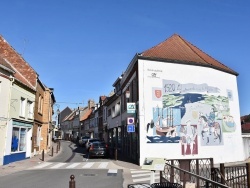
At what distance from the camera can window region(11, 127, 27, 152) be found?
21.0 meters

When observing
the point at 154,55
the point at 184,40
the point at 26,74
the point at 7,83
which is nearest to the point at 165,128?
the point at 154,55

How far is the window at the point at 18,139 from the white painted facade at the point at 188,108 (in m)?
10.0

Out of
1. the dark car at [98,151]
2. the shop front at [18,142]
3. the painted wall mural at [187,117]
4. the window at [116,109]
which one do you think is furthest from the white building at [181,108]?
the shop front at [18,142]

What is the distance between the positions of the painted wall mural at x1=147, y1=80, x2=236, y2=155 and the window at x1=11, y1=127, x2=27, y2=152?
10.5 meters

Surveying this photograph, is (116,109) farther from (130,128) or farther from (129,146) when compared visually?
(130,128)

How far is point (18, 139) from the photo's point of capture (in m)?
22.0

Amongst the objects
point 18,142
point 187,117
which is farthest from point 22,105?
point 187,117

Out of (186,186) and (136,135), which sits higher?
(136,135)

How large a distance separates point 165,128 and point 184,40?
10.6 m

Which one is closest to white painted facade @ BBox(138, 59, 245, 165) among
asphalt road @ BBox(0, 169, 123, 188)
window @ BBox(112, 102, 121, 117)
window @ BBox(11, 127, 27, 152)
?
asphalt road @ BBox(0, 169, 123, 188)

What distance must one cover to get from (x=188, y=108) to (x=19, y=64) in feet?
54.7

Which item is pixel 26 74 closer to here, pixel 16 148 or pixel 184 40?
pixel 16 148

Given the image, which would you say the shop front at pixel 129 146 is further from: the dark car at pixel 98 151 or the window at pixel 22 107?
the window at pixel 22 107

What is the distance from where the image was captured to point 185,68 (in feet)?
72.1
